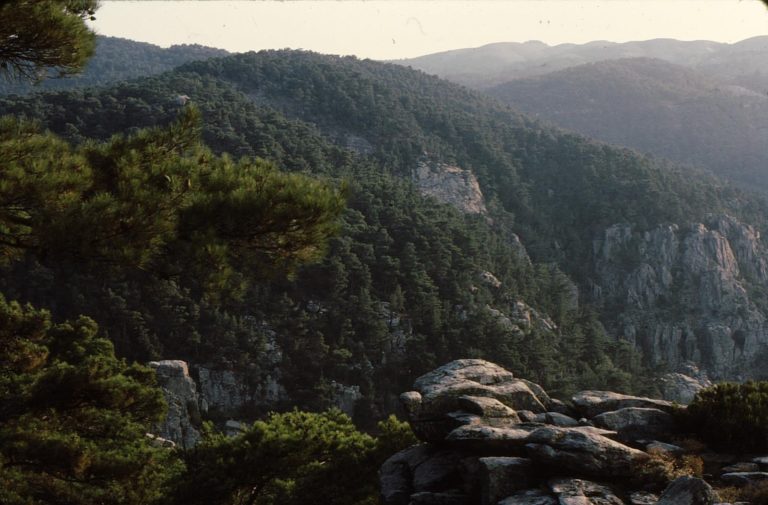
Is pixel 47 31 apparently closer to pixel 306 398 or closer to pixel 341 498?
pixel 341 498

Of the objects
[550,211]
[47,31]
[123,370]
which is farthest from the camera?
[550,211]

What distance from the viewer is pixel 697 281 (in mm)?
87562

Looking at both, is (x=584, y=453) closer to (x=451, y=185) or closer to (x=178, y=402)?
(x=178, y=402)

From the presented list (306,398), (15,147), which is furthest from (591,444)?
(306,398)

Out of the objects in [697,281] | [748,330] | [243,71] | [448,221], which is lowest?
[748,330]

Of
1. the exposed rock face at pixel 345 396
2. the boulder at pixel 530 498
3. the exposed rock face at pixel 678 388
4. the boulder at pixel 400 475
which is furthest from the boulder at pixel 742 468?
the exposed rock face at pixel 678 388

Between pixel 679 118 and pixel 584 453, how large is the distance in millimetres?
186974

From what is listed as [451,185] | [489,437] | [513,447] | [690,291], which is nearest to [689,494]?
[513,447]

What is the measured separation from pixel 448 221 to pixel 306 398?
29.2 m

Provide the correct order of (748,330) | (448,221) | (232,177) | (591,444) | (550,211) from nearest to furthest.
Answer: (232,177), (591,444), (448,221), (748,330), (550,211)

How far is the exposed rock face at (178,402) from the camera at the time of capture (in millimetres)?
37656

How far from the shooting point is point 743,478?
8.77 m

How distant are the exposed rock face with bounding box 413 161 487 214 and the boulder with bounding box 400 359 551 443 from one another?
8243 cm

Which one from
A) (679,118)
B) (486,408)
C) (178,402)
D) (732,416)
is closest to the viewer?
(732,416)
